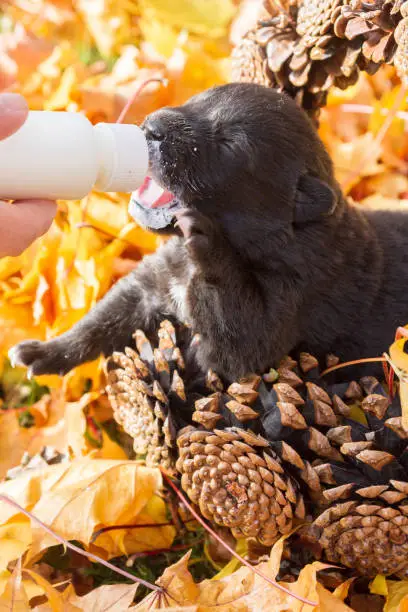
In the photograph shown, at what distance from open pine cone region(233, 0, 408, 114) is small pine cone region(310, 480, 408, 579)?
0.61 meters

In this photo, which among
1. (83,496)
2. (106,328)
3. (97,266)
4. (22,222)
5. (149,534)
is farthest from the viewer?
(97,266)

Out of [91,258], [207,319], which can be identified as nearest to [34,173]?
[207,319]

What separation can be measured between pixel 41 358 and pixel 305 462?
0.61 metres

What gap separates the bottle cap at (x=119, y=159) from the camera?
3.32 feet

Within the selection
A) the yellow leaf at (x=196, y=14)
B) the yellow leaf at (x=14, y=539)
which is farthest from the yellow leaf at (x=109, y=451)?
the yellow leaf at (x=196, y=14)

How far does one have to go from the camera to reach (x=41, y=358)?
146 centimetres

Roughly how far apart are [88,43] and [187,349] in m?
1.70

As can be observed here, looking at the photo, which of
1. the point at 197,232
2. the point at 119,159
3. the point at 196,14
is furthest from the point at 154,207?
the point at 196,14

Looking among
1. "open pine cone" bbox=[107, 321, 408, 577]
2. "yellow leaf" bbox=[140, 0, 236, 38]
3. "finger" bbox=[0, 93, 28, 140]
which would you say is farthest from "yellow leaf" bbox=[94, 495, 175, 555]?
"yellow leaf" bbox=[140, 0, 236, 38]

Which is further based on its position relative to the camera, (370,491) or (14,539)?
(14,539)

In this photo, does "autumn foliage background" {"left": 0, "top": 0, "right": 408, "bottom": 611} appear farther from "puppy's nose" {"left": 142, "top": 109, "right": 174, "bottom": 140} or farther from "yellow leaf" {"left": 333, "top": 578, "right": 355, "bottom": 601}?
"puppy's nose" {"left": 142, "top": 109, "right": 174, "bottom": 140}

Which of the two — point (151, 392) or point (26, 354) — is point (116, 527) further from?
point (26, 354)

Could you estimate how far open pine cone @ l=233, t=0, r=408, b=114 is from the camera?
1142mm

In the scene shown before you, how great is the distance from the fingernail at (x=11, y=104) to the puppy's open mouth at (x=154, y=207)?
0.34 m
